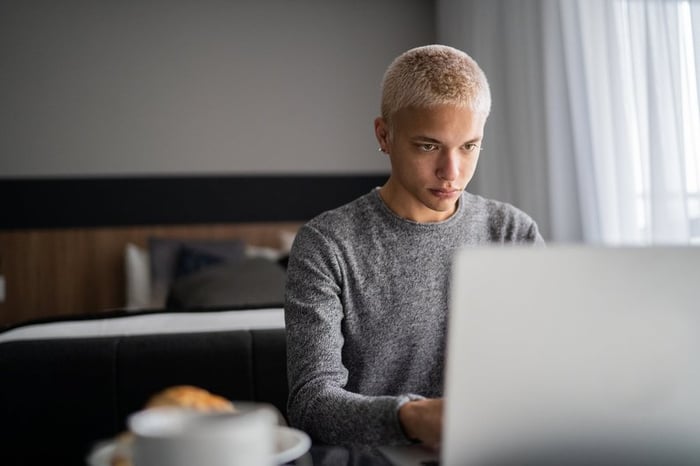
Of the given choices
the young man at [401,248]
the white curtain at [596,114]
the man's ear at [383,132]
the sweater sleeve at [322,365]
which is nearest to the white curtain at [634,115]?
the white curtain at [596,114]

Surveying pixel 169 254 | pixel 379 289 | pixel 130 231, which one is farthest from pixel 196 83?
pixel 379 289

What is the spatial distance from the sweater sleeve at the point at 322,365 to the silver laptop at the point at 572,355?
32 centimetres

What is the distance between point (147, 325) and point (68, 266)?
2702 millimetres

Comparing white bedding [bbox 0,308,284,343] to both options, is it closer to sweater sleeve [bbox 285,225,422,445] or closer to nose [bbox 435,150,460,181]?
sweater sleeve [bbox 285,225,422,445]

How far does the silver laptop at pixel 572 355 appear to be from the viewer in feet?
1.99

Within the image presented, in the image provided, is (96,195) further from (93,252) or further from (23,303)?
(23,303)

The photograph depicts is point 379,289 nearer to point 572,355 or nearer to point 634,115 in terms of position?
point 572,355

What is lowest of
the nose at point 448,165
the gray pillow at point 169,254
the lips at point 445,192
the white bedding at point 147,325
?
the white bedding at point 147,325

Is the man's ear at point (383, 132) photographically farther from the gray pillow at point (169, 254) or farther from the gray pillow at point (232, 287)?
the gray pillow at point (169, 254)

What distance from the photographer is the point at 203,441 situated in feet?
1.91

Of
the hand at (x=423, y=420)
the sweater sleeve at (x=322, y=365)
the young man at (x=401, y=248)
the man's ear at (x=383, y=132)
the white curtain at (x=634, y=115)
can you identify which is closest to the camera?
the hand at (x=423, y=420)

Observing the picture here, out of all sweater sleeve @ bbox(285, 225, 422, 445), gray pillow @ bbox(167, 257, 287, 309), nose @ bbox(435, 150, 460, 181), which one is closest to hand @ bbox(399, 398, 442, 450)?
sweater sleeve @ bbox(285, 225, 422, 445)

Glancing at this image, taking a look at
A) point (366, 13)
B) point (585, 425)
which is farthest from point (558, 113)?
point (585, 425)

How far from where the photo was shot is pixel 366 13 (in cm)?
534
